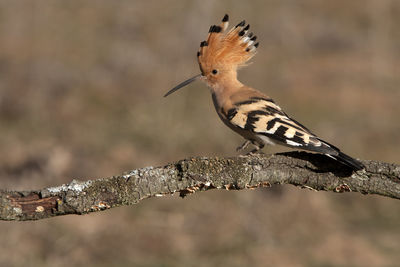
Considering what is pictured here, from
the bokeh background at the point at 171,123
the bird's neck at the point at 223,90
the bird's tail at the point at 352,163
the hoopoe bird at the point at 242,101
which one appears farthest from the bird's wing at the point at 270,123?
the bokeh background at the point at 171,123

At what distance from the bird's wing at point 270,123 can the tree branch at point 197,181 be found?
288 millimetres

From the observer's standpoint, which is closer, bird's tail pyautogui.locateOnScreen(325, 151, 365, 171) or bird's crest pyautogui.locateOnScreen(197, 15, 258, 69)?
bird's tail pyautogui.locateOnScreen(325, 151, 365, 171)

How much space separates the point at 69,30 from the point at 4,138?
776 centimetres

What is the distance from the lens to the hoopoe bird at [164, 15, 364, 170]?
124 inches

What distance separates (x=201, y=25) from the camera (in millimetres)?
10555

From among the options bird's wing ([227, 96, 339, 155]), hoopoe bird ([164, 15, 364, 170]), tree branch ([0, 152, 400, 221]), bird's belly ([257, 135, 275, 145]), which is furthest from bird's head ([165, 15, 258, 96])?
tree branch ([0, 152, 400, 221])

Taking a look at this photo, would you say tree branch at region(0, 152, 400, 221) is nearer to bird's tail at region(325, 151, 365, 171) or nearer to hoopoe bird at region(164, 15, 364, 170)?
bird's tail at region(325, 151, 365, 171)

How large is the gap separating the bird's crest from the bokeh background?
289 centimetres

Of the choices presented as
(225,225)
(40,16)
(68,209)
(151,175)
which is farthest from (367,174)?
(40,16)

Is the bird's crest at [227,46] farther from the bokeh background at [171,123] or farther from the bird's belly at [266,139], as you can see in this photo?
the bokeh background at [171,123]

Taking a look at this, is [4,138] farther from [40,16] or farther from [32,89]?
[40,16]

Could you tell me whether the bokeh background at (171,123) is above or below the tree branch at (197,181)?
above

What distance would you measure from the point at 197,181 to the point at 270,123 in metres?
0.97

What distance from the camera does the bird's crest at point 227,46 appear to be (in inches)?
142
